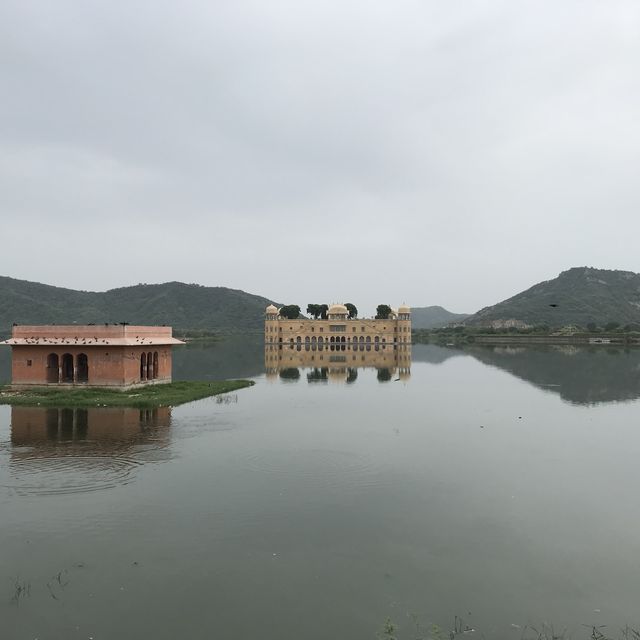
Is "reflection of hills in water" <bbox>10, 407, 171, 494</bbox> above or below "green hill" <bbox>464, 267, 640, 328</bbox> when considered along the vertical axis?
below

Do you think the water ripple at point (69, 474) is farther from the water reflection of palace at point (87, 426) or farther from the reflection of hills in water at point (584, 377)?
the reflection of hills in water at point (584, 377)

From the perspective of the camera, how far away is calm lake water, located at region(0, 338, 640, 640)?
28.7ft

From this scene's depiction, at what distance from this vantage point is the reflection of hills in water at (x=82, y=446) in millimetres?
14922

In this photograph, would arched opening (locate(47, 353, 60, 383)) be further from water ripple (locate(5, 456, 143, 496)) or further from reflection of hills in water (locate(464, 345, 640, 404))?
reflection of hills in water (locate(464, 345, 640, 404))

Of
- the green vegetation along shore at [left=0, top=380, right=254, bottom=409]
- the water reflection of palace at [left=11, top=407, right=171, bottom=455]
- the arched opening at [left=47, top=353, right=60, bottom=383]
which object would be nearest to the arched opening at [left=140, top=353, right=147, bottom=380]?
the green vegetation along shore at [left=0, top=380, right=254, bottom=409]

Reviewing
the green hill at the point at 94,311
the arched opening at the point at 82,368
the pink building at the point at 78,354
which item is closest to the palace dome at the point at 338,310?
the green hill at the point at 94,311

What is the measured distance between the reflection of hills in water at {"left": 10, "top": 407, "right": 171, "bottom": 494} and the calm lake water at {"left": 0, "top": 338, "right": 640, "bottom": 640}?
0.10m

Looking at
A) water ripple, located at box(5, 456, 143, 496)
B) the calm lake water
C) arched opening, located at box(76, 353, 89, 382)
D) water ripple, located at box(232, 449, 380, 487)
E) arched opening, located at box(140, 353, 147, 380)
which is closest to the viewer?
the calm lake water

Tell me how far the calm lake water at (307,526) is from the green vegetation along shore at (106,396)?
2.36 meters

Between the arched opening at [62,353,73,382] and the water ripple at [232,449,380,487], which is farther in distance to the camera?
the arched opening at [62,353,73,382]

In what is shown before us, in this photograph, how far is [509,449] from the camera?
19.9 metres

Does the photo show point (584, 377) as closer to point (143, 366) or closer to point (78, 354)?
point (143, 366)

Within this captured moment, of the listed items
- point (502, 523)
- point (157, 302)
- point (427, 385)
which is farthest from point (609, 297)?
point (502, 523)

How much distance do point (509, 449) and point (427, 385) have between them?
72.9 ft
